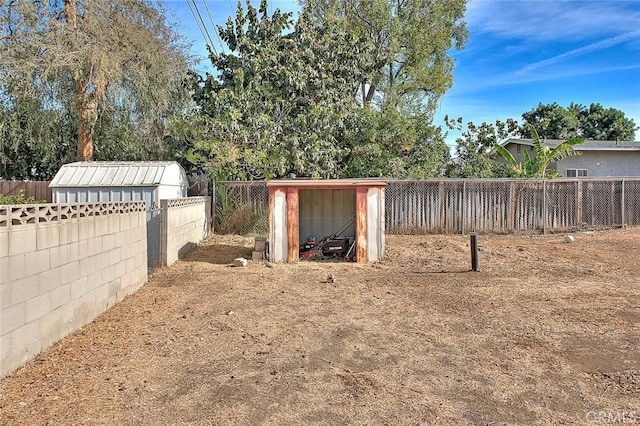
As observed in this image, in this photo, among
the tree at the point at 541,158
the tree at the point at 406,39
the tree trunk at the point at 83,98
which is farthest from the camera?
the tree at the point at 406,39

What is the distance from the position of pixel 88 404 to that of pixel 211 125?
405 inches

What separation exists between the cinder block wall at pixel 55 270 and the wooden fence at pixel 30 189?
872cm

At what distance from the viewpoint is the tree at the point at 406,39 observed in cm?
1764

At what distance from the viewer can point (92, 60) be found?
1157 centimetres

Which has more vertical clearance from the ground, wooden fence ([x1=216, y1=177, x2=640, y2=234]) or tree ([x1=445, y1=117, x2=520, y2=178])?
tree ([x1=445, y1=117, x2=520, y2=178])

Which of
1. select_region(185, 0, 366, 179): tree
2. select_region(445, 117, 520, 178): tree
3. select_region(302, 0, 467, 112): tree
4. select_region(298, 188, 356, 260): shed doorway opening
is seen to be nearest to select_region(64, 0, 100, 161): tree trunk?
select_region(185, 0, 366, 179): tree

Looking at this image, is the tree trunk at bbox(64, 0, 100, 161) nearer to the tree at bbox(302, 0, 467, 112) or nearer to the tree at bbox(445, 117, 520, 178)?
the tree at bbox(302, 0, 467, 112)

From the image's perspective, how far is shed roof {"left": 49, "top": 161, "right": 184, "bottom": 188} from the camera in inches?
413

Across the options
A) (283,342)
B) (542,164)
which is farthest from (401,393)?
(542,164)

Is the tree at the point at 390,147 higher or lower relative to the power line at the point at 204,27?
lower

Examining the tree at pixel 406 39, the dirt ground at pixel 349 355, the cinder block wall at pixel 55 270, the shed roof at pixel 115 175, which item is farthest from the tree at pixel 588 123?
the cinder block wall at pixel 55 270

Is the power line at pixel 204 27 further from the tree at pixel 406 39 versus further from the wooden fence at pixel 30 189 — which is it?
the wooden fence at pixel 30 189

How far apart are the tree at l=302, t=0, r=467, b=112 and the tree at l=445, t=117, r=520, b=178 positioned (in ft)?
9.83

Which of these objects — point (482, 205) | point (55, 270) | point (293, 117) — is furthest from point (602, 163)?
point (55, 270)
